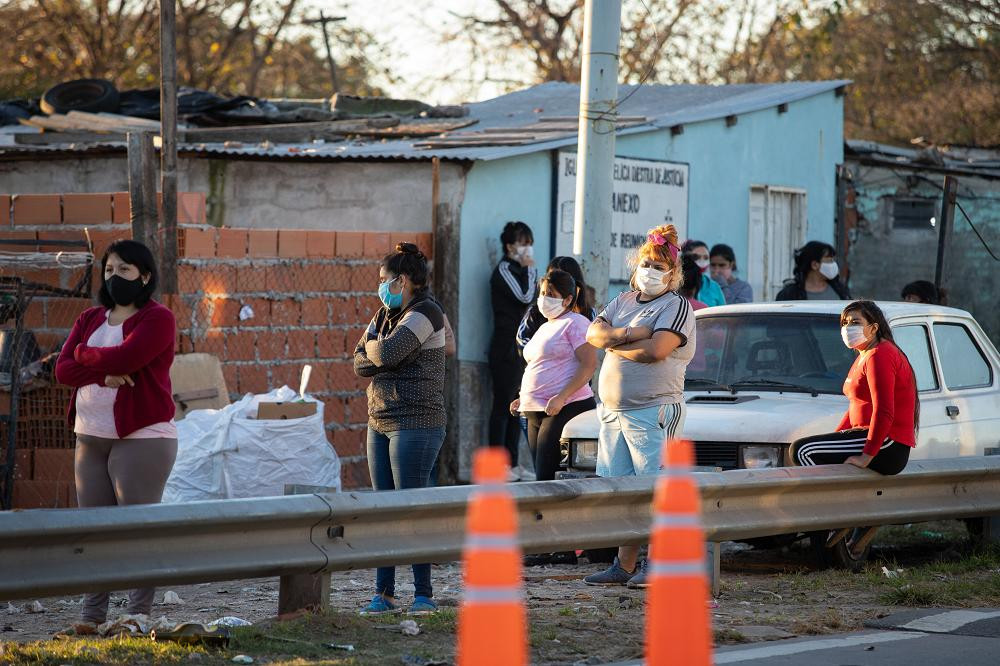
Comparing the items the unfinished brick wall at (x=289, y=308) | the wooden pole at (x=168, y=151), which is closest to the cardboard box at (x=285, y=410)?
the unfinished brick wall at (x=289, y=308)

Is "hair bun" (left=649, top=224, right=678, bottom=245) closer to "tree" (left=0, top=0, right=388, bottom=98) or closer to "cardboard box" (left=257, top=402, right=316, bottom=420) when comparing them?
"cardboard box" (left=257, top=402, right=316, bottom=420)

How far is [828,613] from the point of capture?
7246 mm

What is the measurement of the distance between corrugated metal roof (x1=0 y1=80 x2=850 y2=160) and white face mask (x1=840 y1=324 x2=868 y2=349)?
5.20 metres

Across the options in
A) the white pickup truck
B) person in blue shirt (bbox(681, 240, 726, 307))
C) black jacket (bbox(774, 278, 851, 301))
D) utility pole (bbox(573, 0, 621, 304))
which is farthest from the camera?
black jacket (bbox(774, 278, 851, 301))

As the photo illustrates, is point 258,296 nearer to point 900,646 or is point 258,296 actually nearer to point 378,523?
point 378,523

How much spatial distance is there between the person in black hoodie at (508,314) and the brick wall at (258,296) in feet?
2.97

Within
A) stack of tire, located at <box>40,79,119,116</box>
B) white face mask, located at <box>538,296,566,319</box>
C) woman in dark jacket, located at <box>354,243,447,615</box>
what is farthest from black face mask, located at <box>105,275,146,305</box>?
stack of tire, located at <box>40,79,119,116</box>

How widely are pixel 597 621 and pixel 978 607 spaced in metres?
1.98

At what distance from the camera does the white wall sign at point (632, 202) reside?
47.6 ft

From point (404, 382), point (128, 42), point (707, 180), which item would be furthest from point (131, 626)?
point (128, 42)

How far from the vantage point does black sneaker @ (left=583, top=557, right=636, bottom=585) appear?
818 cm

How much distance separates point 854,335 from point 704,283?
391cm

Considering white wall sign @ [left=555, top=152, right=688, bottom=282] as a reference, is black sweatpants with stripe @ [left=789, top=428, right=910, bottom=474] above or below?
below

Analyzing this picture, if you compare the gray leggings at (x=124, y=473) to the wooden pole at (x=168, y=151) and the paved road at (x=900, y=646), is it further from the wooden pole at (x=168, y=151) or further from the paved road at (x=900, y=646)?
the wooden pole at (x=168, y=151)
